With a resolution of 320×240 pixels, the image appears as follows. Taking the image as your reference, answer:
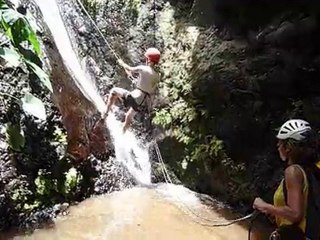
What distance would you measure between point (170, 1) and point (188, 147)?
2.88 m

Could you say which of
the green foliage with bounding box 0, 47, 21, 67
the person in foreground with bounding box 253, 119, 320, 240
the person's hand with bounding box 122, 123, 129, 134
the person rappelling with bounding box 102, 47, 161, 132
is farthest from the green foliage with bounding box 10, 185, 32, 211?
the person in foreground with bounding box 253, 119, 320, 240

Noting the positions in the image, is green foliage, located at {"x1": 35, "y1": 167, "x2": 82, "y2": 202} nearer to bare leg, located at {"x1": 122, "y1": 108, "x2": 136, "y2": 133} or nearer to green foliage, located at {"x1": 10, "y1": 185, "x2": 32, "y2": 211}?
green foliage, located at {"x1": 10, "y1": 185, "x2": 32, "y2": 211}

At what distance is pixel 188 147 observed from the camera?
7.33 metres

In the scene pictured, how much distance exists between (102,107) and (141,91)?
76cm

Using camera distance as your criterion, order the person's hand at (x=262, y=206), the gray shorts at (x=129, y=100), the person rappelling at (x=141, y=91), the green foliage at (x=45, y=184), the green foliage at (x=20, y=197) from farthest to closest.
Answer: the gray shorts at (x=129, y=100) < the person rappelling at (x=141, y=91) < the green foliage at (x=45, y=184) < the green foliage at (x=20, y=197) < the person's hand at (x=262, y=206)

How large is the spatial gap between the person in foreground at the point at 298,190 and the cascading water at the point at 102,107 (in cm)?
445

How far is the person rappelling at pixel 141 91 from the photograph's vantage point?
6832 millimetres

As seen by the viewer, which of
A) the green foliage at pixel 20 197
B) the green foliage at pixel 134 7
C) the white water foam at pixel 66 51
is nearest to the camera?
the green foliage at pixel 20 197

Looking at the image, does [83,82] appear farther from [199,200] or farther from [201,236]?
[201,236]

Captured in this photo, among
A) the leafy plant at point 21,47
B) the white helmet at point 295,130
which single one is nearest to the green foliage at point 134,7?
the leafy plant at point 21,47

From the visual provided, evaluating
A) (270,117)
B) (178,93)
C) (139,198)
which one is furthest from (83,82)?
(270,117)

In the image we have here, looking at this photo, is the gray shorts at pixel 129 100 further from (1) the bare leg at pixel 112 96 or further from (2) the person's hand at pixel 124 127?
(2) the person's hand at pixel 124 127

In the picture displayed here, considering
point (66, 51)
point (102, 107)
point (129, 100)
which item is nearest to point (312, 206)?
point (129, 100)

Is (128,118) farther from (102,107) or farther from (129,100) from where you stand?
(102,107)
